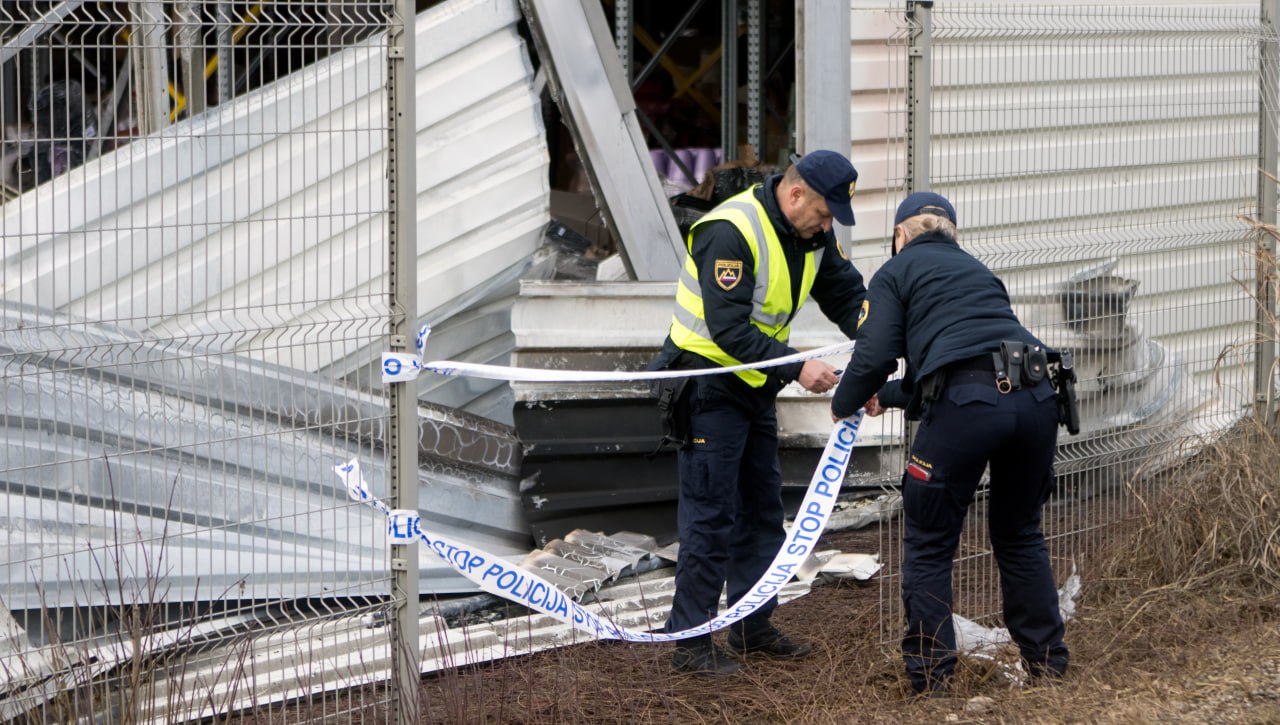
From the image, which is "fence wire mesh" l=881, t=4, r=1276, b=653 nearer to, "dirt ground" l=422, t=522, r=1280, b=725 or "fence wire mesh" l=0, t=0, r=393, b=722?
"dirt ground" l=422, t=522, r=1280, b=725

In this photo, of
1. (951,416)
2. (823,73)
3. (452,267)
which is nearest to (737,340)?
(951,416)

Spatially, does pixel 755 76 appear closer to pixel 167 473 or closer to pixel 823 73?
pixel 823 73

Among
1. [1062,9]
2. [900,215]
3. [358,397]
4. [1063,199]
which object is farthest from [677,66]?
[358,397]

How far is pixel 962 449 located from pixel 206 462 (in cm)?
229

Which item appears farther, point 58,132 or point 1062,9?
point 1062,9

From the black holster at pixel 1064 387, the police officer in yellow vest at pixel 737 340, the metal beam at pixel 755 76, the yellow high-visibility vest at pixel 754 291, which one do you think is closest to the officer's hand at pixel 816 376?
the police officer in yellow vest at pixel 737 340

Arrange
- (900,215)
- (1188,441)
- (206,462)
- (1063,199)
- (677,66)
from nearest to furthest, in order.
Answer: (206,462)
(900,215)
(1063,199)
(1188,441)
(677,66)

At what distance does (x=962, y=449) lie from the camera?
434 cm

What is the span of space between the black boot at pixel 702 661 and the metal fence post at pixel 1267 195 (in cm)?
303

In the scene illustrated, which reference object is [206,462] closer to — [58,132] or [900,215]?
[58,132]

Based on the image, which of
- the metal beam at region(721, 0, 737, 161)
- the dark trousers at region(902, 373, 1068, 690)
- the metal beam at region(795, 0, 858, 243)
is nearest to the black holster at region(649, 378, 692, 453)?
the dark trousers at region(902, 373, 1068, 690)

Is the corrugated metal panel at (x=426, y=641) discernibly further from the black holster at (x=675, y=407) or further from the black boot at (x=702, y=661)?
the black holster at (x=675, y=407)

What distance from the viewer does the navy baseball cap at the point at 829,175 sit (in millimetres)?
4609

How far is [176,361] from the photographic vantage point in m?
3.75
